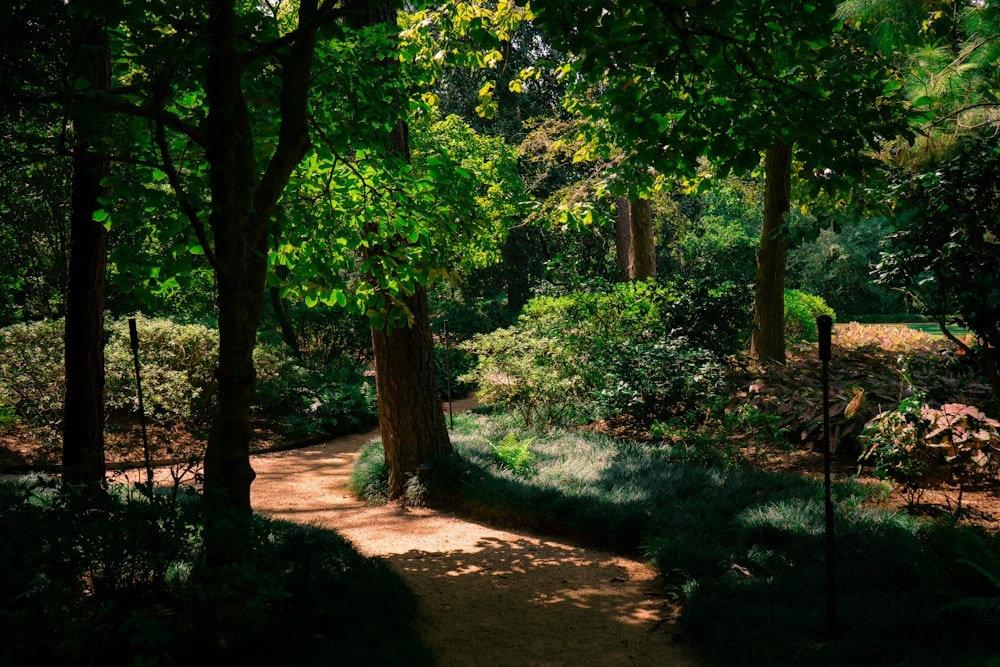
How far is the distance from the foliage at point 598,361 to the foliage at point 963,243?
9.10 feet

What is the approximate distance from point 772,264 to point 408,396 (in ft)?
17.5

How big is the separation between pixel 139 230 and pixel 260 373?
712cm

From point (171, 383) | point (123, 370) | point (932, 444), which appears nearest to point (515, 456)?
point (932, 444)

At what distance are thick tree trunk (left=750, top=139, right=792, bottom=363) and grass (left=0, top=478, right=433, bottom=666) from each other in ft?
22.4

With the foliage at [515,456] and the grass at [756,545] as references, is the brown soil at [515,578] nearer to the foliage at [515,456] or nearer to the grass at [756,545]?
the grass at [756,545]

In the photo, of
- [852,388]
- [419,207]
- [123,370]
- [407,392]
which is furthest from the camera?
[123,370]

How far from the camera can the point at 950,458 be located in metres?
5.54

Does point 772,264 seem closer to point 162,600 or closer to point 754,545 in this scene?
point 754,545

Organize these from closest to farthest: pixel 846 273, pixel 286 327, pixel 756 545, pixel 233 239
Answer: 1. pixel 233 239
2. pixel 756 545
3. pixel 286 327
4. pixel 846 273

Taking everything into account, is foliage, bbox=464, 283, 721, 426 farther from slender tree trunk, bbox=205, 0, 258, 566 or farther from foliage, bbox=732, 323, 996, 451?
slender tree trunk, bbox=205, 0, 258, 566

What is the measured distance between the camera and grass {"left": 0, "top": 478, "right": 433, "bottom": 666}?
261cm

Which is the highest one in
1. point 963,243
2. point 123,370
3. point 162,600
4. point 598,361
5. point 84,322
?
point 963,243

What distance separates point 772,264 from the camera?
9.32 m

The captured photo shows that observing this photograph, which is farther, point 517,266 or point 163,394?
point 517,266
